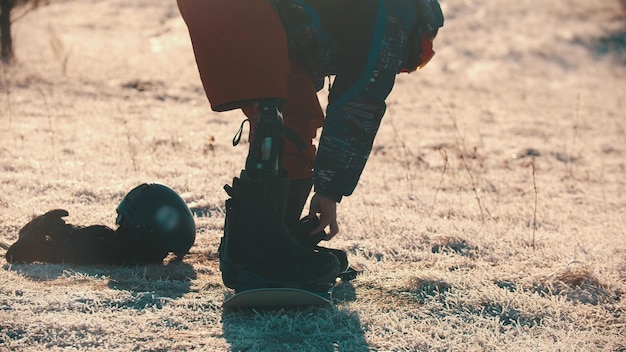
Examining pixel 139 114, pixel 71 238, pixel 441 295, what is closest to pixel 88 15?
pixel 139 114

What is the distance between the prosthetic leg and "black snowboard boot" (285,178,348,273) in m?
0.29

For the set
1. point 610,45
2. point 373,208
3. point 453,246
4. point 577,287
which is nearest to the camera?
point 577,287

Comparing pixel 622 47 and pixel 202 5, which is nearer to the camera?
pixel 202 5

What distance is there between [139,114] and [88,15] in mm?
6695

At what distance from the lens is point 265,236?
3115mm

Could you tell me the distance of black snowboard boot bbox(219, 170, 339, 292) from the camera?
10.1ft

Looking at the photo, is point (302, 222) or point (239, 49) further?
point (302, 222)

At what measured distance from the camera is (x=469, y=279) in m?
3.53

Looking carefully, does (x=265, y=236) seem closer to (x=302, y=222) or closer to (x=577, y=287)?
(x=302, y=222)

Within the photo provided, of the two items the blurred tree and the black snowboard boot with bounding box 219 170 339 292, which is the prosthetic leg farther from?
the blurred tree

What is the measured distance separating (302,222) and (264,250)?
41cm

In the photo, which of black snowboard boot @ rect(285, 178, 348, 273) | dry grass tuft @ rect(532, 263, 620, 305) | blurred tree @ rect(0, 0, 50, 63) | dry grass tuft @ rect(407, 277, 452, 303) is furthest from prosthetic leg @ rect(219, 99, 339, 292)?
blurred tree @ rect(0, 0, 50, 63)

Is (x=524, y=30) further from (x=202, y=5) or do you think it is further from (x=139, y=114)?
(x=202, y=5)

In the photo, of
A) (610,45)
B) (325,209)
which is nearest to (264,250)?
(325,209)
